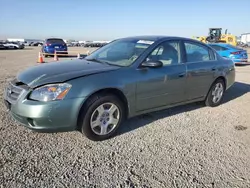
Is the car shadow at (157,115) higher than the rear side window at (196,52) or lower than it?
lower

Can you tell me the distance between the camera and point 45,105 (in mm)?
2771

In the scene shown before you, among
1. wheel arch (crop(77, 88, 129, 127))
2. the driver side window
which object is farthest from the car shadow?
the driver side window

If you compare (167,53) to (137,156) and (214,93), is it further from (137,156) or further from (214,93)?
(137,156)

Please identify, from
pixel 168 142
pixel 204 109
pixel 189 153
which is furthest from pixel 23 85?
pixel 204 109

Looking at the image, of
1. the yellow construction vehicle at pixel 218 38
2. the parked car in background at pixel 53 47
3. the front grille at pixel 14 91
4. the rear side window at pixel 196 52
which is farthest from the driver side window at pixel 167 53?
the yellow construction vehicle at pixel 218 38

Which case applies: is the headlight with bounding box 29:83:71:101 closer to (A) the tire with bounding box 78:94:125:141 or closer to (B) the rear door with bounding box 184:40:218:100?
(A) the tire with bounding box 78:94:125:141

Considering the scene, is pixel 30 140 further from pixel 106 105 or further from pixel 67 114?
pixel 106 105

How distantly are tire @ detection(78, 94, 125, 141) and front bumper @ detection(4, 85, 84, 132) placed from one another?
0.13 metres

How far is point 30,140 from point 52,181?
1.05m

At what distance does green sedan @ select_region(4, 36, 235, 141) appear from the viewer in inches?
112

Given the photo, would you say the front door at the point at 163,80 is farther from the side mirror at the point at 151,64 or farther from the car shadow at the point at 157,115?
the car shadow at the point at 157,115

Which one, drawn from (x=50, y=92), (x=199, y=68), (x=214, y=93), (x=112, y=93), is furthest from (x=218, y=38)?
(x=50, y=92)

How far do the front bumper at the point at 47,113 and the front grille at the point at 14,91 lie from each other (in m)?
0.08

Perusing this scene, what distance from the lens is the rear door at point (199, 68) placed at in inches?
168
